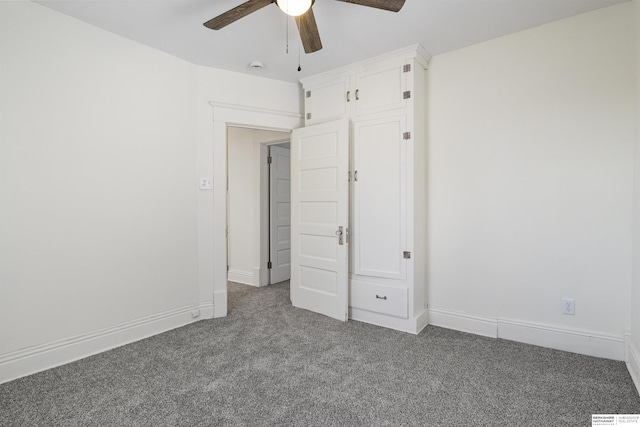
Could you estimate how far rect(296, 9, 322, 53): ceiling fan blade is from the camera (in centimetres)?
194

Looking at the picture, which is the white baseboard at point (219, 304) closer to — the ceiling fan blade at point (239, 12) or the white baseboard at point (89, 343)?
the white baseboard at point (89, 343)

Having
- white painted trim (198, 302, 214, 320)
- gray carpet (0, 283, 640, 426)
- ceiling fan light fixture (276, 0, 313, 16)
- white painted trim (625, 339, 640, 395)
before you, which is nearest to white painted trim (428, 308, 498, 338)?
gray carpet (0, 283, 640, 426)

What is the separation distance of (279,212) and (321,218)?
59.0 inches

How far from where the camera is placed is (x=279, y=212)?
187 inches

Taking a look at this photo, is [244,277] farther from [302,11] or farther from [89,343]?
[302,11]

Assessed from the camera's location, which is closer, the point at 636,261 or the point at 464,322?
the point at 636,261

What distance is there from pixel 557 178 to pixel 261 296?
327 centimetres

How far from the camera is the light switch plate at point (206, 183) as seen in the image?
327 centimetres

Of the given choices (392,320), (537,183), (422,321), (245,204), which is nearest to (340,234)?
(392,320)

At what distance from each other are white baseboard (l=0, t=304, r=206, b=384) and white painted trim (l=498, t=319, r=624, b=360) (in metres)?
2.79

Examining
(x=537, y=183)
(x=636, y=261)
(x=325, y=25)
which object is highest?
(x=325, y=25)

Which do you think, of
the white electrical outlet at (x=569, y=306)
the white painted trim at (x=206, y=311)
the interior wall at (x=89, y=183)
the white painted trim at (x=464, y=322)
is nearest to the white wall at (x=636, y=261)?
the white electrical outlet at (x=569, y=306)

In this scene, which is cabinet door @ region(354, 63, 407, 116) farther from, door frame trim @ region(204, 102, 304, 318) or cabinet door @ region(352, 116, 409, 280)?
door frame trim @ region(204, 102, 304, 318)

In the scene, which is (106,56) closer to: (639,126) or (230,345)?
(230,345)
